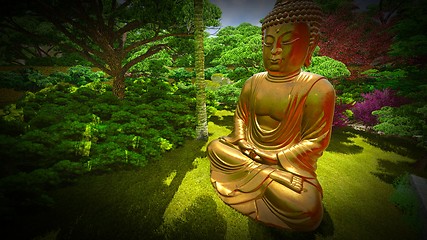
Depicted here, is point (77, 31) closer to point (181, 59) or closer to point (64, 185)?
point (64, 185)

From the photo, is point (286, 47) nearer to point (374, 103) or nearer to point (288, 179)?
point (288, 179)

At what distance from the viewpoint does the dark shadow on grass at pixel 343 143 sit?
591 centimetres

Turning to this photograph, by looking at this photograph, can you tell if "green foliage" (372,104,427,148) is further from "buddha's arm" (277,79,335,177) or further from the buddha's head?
the buddha's head

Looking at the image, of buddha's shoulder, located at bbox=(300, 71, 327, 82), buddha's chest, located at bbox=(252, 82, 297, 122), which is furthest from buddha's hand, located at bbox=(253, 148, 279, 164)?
buddha's shoulder, located at bbox=(300, 71, 327, 82)

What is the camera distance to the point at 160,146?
491 cm

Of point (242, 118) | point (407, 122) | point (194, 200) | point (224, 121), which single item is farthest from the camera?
point (224, 121)

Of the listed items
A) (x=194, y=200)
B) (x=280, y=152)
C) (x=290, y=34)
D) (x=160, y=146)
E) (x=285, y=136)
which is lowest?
(x=194, y=200)

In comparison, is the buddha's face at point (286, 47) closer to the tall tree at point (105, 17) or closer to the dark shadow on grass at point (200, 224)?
the dark shadow on grass at point (200, 224)

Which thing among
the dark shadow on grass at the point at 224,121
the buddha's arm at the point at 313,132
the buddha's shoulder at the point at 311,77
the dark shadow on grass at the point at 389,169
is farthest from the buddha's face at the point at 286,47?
the dark shadow on grass at the point at 224,121

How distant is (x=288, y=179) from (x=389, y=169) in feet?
13.7

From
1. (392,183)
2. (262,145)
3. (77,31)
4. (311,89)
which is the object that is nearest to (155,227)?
(262,145)

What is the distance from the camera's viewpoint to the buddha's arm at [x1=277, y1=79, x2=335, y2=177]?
2.68m

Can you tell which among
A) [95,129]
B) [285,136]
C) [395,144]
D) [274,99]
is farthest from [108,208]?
[395,144]

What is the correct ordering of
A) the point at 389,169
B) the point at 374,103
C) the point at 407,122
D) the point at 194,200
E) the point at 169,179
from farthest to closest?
the point at 374,103
the point at 389,169
the point at 407,122
the point at 169,179
the point at 194,200
